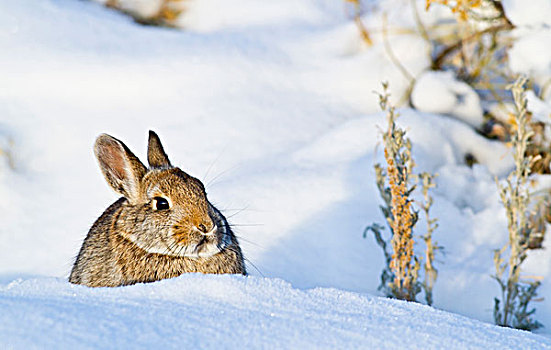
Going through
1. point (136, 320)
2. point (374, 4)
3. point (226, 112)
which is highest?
point (374, 4)

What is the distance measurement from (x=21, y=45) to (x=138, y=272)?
106 inches

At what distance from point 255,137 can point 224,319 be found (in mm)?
2758

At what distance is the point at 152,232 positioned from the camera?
3.05 meters

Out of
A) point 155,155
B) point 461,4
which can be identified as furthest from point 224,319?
point 461,4

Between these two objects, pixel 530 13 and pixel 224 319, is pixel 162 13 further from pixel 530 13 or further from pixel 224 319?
pixel 224 319

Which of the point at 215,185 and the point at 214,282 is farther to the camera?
the point at 215,185

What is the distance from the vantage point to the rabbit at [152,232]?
119 inches

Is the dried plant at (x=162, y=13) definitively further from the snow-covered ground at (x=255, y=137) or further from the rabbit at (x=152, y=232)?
the rabbit at (x=152, y=232)

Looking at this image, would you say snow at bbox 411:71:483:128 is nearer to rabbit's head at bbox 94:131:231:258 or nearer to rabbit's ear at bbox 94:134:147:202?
rabbit's head at bbox 94:131:231:258

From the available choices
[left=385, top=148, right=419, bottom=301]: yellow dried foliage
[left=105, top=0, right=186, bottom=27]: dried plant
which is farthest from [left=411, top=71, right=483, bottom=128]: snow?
[left=105, top=0, right=186, bottom=27]: dried plant

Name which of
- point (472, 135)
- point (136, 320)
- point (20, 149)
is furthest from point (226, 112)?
point (136, 320)

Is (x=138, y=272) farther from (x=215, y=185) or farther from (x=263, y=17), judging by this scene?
(x=263, y=17)

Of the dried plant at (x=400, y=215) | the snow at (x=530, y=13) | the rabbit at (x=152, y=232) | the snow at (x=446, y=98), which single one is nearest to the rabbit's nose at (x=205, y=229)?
the rabbit at (x=152, y=232)

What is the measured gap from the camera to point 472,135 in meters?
4.99
